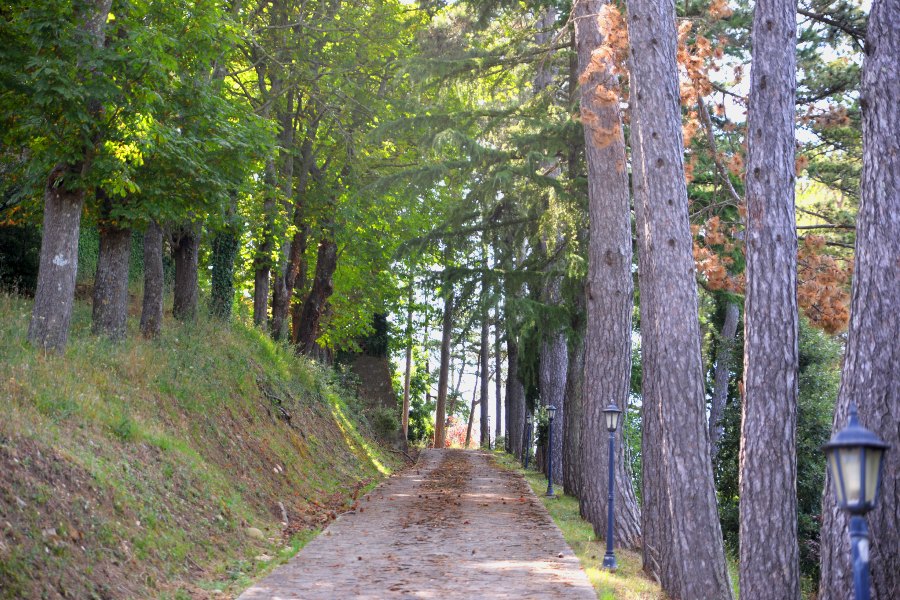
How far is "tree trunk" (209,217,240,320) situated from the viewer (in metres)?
21.3

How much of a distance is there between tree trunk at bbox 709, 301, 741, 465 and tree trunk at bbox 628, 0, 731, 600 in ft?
39.3

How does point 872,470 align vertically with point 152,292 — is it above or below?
below

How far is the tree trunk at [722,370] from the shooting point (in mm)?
22453

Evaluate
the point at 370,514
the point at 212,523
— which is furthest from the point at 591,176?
the point at 212,523

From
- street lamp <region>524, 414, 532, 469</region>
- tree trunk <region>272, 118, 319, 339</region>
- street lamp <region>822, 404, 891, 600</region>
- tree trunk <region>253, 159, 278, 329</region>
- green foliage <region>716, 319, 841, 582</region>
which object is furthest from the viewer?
street lamp <region>524, 414, 532, 469</region>

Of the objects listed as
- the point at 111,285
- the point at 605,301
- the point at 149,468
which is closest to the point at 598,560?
the point at 605,301

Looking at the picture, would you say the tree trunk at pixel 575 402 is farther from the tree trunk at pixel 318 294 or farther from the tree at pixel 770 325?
the tree trunk at pixel 318 294

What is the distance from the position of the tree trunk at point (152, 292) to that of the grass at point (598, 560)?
322 inches

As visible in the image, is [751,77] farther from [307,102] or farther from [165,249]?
[165,249]

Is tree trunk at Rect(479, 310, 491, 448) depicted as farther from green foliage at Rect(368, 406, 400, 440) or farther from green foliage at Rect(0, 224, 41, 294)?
green foliage at Rect(0, 224, 41, 294)

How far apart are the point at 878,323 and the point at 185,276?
612 inches

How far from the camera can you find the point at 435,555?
1172 centimetres

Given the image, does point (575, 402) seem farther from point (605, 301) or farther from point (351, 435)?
point (351, 435)

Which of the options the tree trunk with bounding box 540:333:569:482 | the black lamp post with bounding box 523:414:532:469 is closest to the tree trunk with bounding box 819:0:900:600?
the tree trunk with bounding box 540:333:569:482
